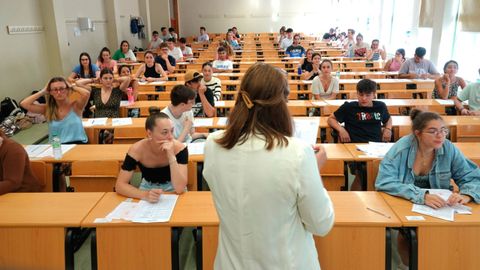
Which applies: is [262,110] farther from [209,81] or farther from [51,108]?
[209,81]

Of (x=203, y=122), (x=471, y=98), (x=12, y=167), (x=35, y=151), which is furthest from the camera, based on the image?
(x=471, y=98)

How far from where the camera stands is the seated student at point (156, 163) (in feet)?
8.57

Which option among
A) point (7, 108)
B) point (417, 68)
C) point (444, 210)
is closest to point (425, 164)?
point (444, 210)

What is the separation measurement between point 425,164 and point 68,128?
3.20 m

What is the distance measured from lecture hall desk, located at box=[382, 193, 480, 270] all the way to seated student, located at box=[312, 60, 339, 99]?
3816 millimetres

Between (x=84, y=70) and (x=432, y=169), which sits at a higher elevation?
(x=84, y=70)

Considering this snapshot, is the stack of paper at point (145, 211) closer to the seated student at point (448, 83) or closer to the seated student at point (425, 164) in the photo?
the seated student at point (425, 164)

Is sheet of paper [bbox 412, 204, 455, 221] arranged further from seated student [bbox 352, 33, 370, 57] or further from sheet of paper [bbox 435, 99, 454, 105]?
seated student [bbox 352, 33, 370, 57]

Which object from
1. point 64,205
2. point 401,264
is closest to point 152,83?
point 64,205

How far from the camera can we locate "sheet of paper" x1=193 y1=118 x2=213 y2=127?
439cm

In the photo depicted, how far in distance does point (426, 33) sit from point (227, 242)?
10.7 m

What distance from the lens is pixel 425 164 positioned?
2.65m

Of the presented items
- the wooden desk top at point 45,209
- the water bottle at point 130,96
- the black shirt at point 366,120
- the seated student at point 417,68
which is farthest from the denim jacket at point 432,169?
the seated student at point 417,68

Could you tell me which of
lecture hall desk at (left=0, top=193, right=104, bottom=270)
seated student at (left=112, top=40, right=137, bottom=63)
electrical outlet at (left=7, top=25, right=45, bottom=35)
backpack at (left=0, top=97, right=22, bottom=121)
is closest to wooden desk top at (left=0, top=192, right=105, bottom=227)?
lecture hall desk at (left=0, top=193, right=104, bottom=270)
